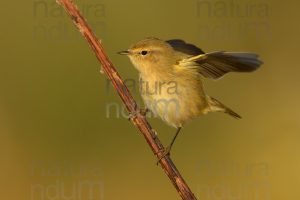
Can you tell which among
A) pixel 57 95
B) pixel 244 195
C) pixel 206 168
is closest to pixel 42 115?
pixel 57 95

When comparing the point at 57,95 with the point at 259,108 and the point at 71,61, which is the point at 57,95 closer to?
the point at 71,61

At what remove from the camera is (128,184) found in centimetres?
715

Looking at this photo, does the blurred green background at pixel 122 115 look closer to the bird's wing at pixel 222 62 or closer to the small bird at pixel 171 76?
the small bird at pixel 171 76

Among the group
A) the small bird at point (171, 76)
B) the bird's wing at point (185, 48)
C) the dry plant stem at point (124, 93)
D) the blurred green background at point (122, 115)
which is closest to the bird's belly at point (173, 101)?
the small bird at point (171, 76)

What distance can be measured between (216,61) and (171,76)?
0.49m

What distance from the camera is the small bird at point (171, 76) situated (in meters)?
5.35

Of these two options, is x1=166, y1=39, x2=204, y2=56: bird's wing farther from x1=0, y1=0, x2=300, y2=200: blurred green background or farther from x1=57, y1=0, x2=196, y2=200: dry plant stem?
x1=57, y1=0, x2=196, y2=200: dry plant stem

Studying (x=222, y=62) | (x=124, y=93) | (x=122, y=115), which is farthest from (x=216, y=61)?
(x=122, y=115)

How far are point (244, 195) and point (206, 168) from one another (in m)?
0.54

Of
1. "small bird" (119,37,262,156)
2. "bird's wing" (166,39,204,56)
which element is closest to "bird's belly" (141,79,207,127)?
"small bird" (119,37,262,156)

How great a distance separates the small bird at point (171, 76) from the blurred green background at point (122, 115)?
83cm

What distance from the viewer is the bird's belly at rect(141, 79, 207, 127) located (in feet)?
17.5

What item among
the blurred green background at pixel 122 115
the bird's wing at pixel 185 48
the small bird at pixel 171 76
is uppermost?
the bird's wing at pixel 185 48

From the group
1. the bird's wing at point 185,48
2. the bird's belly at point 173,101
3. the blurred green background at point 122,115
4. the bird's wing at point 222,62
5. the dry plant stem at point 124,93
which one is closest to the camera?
the dry plant stem at point 124,93
